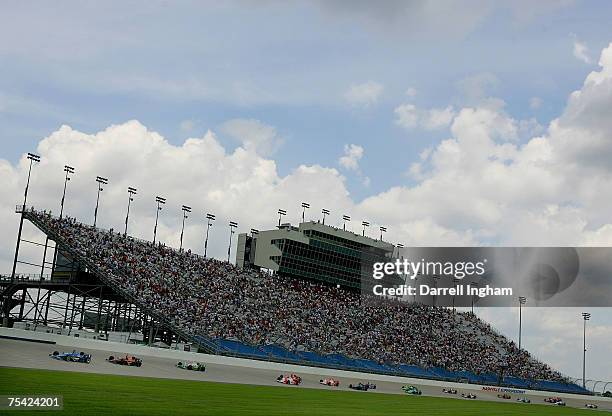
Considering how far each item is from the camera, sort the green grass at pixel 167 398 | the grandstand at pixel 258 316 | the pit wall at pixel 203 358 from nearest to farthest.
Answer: the green grass at pixel 167 398
the pit wall at pixel 203 358
the grandstand at pixel 258 316

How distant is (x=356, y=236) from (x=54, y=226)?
2283 inches

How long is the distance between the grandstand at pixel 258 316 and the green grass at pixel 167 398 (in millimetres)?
29196

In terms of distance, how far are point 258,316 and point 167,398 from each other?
174 ft

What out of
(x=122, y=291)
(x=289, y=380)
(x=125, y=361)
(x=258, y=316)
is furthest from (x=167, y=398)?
(x=258, y=316)

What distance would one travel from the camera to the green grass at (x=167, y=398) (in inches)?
1097

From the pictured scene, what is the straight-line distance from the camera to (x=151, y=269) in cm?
8369

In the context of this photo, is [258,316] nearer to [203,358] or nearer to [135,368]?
[203,358]

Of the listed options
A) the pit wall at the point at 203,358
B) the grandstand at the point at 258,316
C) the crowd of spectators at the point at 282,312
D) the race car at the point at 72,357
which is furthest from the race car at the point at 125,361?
the crowd of spectators at the point at 282,312

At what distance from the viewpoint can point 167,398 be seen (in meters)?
33.3

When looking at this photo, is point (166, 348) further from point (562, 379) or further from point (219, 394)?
point (562, 379)

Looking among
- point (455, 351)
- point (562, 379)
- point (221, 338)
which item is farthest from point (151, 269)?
point (562, 379)

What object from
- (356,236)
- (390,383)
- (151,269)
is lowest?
(390,383)

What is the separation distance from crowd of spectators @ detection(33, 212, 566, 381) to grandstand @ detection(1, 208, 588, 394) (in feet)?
0.61

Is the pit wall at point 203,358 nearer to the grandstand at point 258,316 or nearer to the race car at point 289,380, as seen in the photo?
the grandstand at point 258,316
